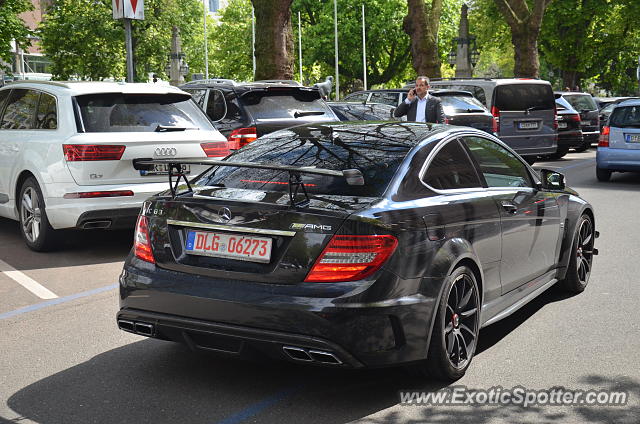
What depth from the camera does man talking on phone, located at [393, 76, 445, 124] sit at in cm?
1273

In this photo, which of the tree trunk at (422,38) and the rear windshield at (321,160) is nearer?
the rear windshield at (321,160)

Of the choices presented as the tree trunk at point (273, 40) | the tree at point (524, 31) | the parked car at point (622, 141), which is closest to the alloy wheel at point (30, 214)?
the parked car at point (622, 141)

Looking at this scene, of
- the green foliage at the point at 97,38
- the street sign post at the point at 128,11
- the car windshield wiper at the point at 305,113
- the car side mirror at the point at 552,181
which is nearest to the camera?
the car side mirror at the point at 552,181

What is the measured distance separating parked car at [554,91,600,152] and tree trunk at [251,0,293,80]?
9480 mm

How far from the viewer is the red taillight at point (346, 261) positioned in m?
4.36

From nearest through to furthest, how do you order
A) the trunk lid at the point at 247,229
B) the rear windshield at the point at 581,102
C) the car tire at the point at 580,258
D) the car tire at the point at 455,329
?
the trunk lid at the point at 247,229, the car tire at the point at 455,329, the car tire at the point at 580,258, the rear windshield at the point at 581,102

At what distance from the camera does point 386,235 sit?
4449 mm

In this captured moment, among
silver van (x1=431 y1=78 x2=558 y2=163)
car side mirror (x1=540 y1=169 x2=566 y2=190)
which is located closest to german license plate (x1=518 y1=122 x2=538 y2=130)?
silver van (x1=431 y1=78 x2=558 y2=163)

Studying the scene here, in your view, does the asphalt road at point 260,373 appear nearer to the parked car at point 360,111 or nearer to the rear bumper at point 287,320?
the rear bumper at point 287,320

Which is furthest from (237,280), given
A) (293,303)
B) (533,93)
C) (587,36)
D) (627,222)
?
(587,36)

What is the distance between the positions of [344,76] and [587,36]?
1910cm

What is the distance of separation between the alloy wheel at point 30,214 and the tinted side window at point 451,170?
5.04 metres

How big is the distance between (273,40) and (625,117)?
8.20 metres

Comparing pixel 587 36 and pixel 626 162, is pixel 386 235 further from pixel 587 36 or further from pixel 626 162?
pixel 587 36
